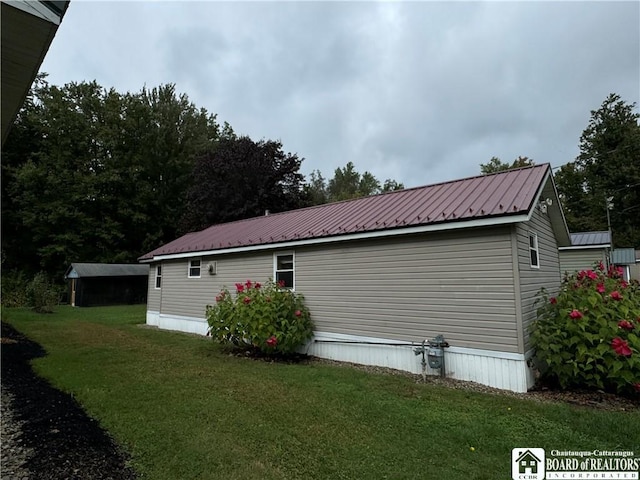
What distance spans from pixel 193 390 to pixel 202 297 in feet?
20.1

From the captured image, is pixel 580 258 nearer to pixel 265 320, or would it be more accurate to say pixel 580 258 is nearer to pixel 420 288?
pixel 420 288

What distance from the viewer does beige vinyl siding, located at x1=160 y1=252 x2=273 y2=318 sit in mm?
9433

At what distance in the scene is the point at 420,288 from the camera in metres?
6.46

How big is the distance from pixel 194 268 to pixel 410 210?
25.0 feet

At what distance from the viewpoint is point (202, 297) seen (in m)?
11.0

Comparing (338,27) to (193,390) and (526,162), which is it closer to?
(193,390)

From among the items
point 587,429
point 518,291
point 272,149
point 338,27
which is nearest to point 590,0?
point 338,27

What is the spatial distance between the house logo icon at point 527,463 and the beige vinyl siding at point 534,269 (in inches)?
92.3

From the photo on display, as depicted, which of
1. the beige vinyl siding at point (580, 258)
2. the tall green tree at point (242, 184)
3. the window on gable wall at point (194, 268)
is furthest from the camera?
the tall green tree at point (242, 184)

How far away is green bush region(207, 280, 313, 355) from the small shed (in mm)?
17104

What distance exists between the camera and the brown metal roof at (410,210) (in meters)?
5.93

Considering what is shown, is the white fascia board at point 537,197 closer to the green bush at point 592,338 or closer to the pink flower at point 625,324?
the green bush at point 592,338

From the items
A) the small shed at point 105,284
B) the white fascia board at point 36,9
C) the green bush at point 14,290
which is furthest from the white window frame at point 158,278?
the white fascia board at point 36,9

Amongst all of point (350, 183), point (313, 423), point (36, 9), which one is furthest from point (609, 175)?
point (36, 9)
